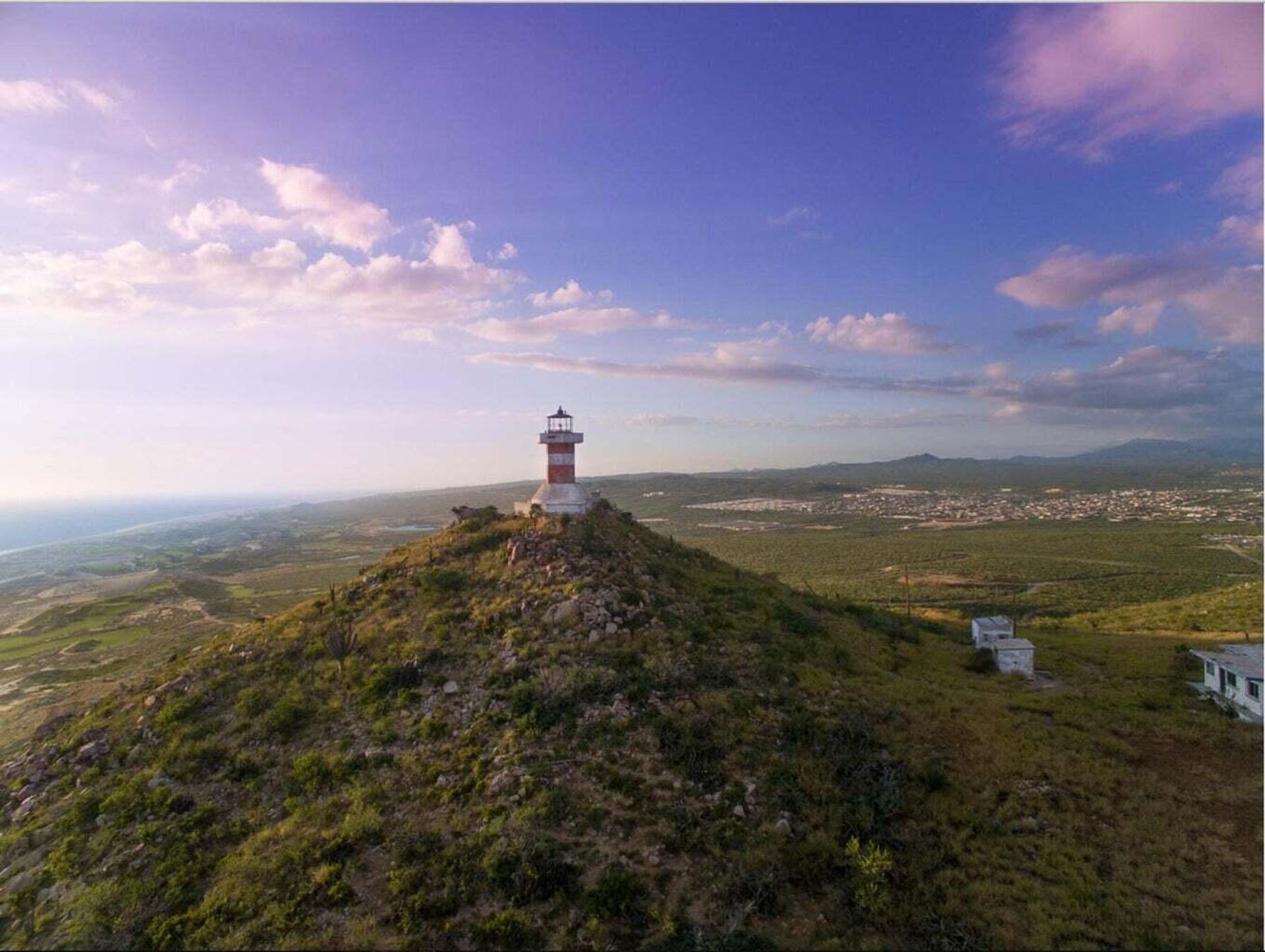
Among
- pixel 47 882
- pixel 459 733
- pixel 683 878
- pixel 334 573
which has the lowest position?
pixel 334 573

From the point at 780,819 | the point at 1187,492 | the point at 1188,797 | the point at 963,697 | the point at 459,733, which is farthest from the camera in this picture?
the point at 1187,492

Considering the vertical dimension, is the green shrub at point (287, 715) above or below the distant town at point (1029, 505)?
above

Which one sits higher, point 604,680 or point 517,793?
point 604,680

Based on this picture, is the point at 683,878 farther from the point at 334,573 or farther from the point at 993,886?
the point at 334,573

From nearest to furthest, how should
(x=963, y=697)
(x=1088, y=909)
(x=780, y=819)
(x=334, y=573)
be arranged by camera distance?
(x=1088, y=909), (x=780, y=819), (x=963, y=697), (x=334, y=573)

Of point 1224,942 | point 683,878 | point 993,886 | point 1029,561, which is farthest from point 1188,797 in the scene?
point 1029,561

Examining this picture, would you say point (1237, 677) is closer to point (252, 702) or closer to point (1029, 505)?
point (252, 702)

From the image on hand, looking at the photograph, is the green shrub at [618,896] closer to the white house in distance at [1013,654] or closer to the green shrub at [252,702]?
the green shrub at [252,702]

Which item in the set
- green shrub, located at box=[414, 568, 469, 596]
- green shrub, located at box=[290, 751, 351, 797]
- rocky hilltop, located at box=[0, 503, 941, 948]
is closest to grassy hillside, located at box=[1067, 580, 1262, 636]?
rocky hilltop, located at box=[0, 503, 941, 948]

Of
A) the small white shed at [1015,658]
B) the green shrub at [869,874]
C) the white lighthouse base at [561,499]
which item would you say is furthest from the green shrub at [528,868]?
the small white shed at [1015,658]
